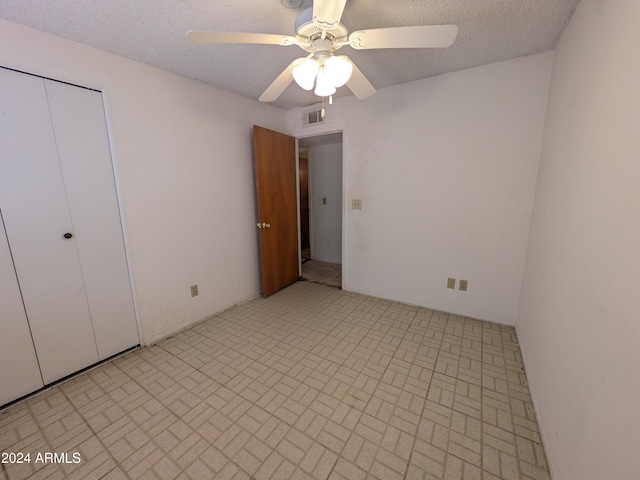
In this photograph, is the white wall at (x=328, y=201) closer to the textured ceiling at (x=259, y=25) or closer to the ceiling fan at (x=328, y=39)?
the textured ceiling at (x=259, y=25)

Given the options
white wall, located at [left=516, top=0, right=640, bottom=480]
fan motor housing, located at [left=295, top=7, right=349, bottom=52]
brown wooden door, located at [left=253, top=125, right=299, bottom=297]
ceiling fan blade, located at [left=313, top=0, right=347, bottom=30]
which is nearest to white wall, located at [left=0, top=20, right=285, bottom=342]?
brown wooden door, located at [left=253, top=125, right=299, bottom=297]

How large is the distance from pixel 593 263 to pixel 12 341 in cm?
302

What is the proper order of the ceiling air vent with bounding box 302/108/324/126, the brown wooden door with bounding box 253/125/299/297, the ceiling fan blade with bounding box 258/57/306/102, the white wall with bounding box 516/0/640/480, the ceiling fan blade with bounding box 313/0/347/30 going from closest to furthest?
the white wall with bounding box 516/0/640/480
the ceiling fan blade with bounding box 313/0/347/30
the ceiling fan blade with bounding box 258/57/306/102
the brown wooden door with bounding box 253/125/299/297
the ceiling air vent with bounding box 302/108/324/126

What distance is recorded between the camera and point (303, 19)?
3.70 feet

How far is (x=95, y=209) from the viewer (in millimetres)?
1771

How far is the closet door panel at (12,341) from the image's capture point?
4.77ft

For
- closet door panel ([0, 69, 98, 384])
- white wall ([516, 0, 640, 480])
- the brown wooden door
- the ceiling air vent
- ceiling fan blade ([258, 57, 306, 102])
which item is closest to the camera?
white wall ([516, 0, 640, 480])

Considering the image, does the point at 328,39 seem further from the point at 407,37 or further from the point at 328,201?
the point at 328,201

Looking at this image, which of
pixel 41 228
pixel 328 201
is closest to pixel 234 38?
pixel 41 228

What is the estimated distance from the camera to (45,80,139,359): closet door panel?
1618mm

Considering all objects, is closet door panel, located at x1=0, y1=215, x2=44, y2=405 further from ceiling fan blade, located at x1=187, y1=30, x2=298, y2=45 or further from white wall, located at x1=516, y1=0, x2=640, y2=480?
white wall, located at x1=516, y1=0, x2=640, y2=480

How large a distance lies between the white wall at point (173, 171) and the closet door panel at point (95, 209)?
74 mm

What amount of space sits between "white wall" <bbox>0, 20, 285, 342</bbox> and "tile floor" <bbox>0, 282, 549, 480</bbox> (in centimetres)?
53

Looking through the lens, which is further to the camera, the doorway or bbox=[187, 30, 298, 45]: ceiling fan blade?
the doorway
